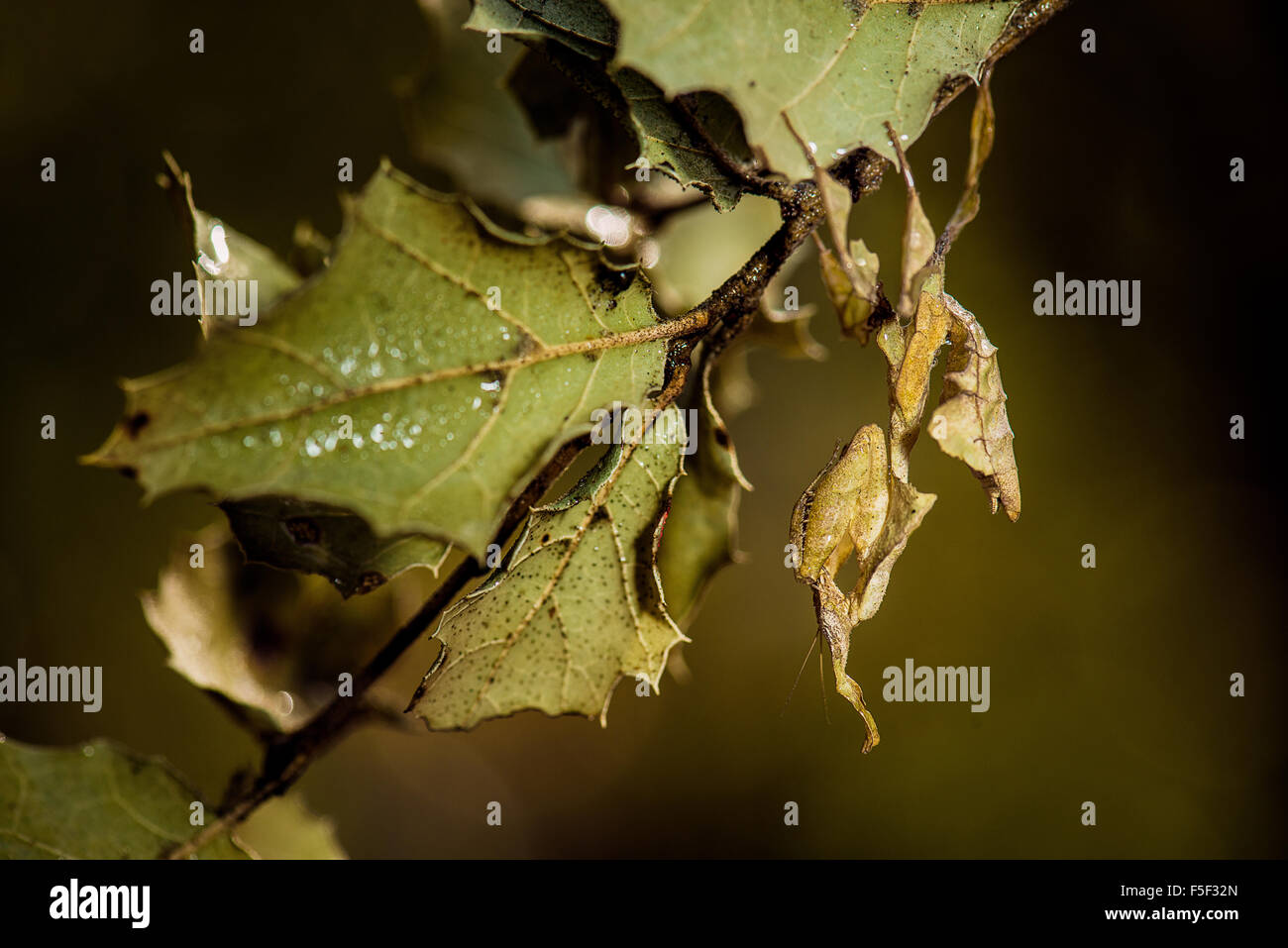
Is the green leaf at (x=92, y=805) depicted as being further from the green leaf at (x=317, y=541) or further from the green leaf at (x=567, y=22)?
the green leaf at (x=567, y=22)

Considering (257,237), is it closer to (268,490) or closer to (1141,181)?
(268,490)

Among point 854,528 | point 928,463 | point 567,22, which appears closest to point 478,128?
point 567,22

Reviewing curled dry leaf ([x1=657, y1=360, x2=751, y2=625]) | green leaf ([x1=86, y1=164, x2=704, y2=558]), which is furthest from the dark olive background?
green leaf ([x1=86, y1=164, x2=704, y2=558])

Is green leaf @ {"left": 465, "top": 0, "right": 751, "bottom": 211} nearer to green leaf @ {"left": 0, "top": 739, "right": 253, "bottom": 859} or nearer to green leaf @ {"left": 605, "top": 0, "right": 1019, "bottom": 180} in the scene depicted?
green leaf @ {"left": 605, "top": 0, "right": 1019, "bottom": 180}

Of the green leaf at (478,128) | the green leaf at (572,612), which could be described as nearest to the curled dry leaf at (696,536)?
the green leaf at (572,612)
